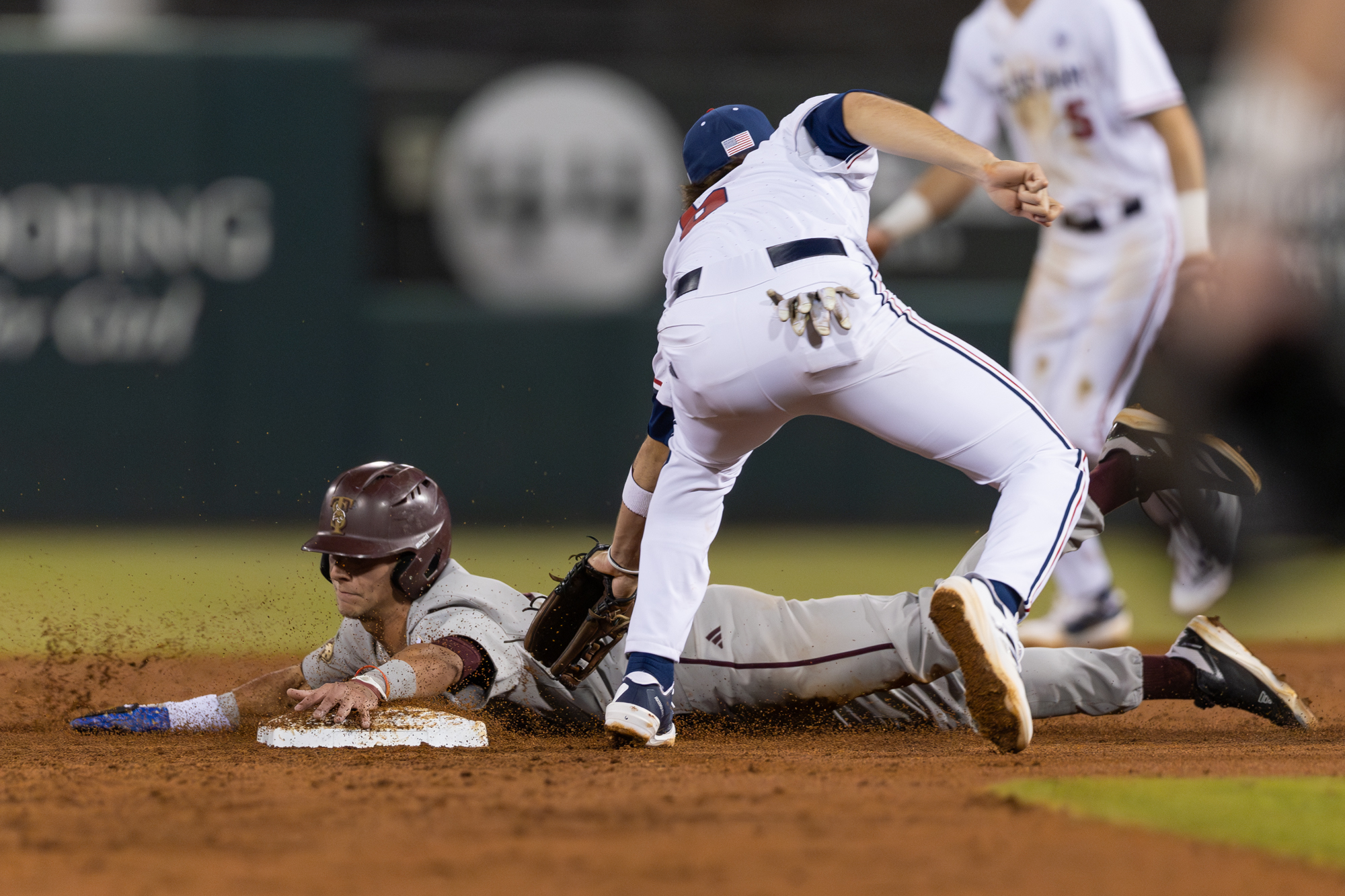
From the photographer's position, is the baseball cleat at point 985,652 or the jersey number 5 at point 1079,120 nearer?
the baseball cleat at point 985,652

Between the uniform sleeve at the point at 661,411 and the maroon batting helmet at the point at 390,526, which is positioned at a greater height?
the uniform sleeve at the point at 661,411

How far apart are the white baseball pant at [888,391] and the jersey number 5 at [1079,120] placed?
324 centimetres

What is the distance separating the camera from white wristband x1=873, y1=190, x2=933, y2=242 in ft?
18.6

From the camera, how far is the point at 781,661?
11.1ft

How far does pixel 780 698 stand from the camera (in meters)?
3.46

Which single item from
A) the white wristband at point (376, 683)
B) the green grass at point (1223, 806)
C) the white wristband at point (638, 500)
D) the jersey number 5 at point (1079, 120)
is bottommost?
the white wristband at point (376, 683)

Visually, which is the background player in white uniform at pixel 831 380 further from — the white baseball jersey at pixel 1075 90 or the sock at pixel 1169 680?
the white baseball jersey at pixel 1075 90

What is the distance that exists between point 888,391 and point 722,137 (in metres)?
0.74

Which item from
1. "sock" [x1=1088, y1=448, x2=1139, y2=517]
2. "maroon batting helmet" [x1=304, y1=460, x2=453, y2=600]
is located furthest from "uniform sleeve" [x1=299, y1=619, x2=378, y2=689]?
"sock" [x1=1088, y1=448, x2=1139, y2=517]

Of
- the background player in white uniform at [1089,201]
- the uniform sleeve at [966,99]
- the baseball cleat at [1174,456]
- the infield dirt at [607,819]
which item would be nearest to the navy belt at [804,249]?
the infield dirt at [607,819]

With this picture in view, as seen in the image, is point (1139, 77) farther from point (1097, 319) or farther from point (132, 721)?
point (132, 721)

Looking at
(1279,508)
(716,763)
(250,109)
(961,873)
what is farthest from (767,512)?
(961,873)

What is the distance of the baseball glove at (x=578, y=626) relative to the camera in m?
3.38

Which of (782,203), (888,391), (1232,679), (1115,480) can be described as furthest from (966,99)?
(888,391)
